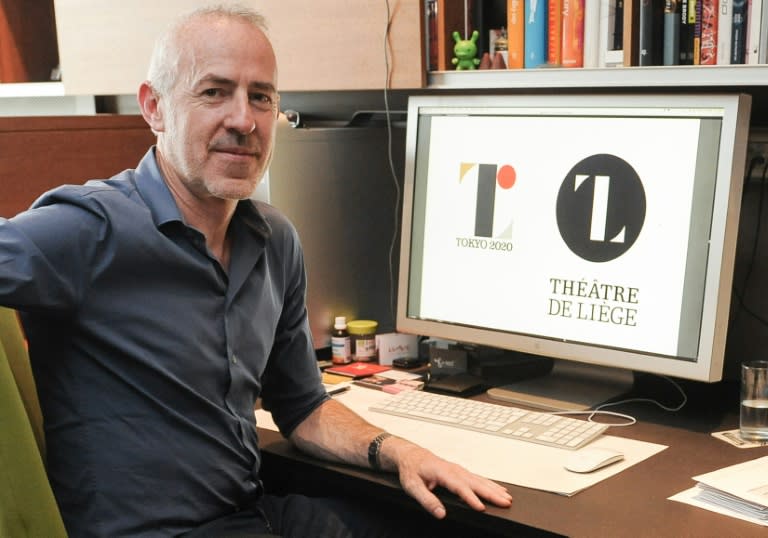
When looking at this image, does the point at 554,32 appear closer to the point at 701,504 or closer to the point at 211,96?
the point at 211,96

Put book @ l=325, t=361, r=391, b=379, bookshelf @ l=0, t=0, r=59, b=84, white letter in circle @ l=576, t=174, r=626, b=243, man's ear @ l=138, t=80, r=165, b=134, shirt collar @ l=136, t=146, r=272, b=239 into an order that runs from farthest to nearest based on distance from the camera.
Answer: bookshelf @ l=0, t=0, r=59, b=84 → book @ l=325, t=361, r=391, b=379 → white letter in circle @ l=576, t=174, r=626, b=243 → man's ear @ l=138, t=80, r=165, b=134 → shirt collar @ l=136, t=146, r=272, b=239

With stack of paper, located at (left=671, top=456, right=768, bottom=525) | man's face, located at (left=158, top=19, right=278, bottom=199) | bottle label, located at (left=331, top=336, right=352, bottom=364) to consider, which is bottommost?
bottle label, located at (left=331, top=336, right=352, bottom=364)

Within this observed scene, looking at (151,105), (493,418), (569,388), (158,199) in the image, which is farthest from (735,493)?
(151,105)

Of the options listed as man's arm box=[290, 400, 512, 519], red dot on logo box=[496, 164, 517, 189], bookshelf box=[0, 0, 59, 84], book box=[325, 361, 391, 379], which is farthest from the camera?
bookshelf box=[0, 0, 59, 84]

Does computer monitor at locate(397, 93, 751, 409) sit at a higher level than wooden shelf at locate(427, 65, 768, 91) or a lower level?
lower

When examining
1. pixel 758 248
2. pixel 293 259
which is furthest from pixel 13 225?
pixel 758 248

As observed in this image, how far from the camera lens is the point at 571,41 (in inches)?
69.3

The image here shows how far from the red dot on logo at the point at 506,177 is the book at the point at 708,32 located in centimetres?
38

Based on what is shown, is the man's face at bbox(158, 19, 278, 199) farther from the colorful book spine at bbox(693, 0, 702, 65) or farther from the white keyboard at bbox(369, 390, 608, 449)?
the colorful book spine at bbox(693, 0, 702, 65)

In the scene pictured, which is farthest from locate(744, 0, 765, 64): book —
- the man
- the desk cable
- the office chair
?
the office chair

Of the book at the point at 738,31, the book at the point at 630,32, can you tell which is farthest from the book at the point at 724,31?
the book at the point at 630,32

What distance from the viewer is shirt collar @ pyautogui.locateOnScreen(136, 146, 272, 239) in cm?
152

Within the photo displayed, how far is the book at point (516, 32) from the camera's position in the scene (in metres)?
1.82

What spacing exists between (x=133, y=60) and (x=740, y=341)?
1.51 meters
